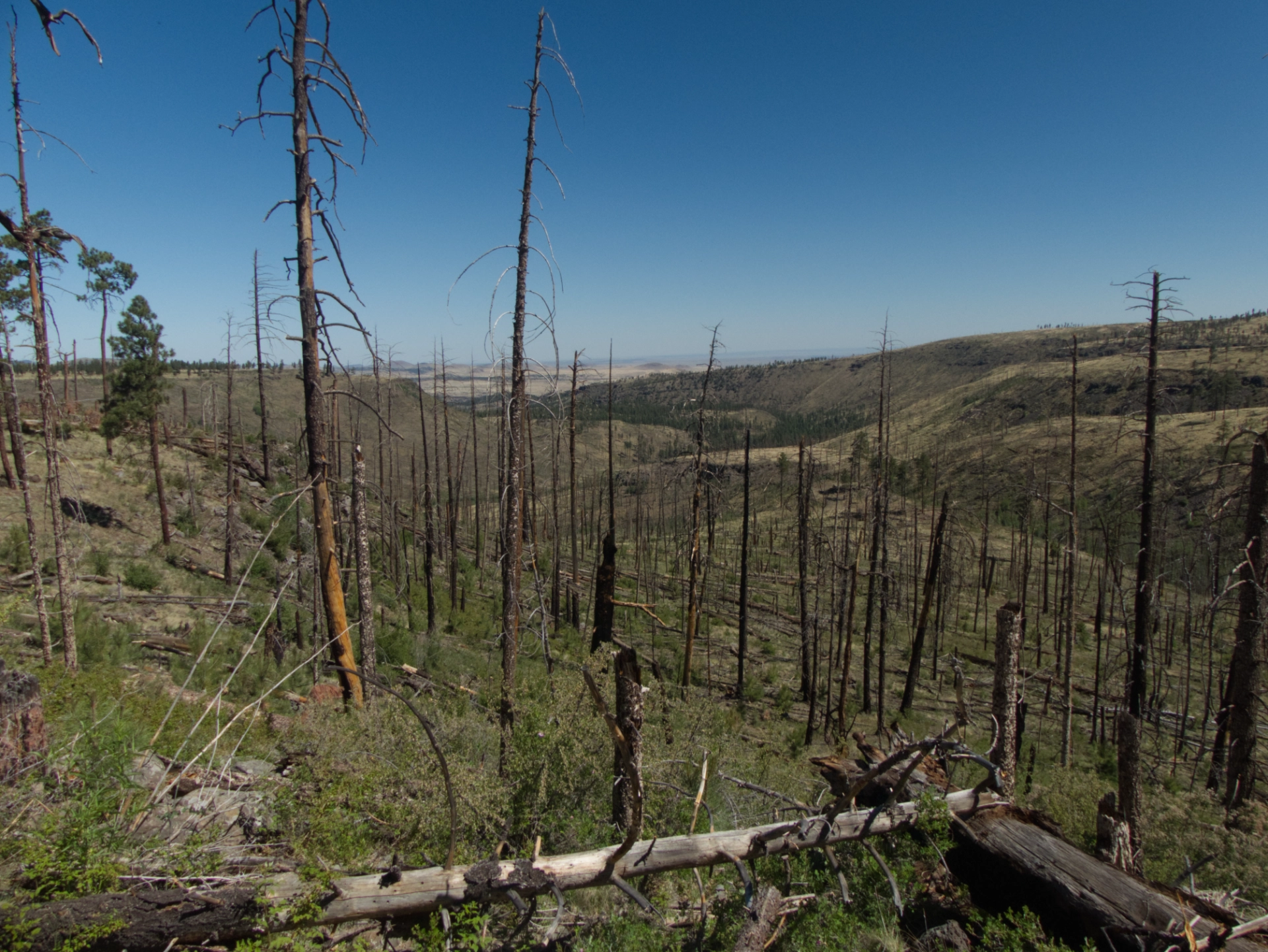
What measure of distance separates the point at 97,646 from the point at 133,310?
1921 cm

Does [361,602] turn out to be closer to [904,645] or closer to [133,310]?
[133,310]

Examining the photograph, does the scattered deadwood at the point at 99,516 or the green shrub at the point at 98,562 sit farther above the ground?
the scattered deadwood at the point at 99,516

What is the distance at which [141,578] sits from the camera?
18.1m

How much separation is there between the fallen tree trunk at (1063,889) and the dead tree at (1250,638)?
9.66 meters

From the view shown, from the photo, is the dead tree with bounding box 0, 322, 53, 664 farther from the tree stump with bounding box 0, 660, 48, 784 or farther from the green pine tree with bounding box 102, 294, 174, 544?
the green pine tree with bounding box 102, 294, 174, 544

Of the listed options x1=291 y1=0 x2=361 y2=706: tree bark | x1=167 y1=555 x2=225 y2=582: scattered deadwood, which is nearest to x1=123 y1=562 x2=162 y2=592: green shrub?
x1=167 y1=555 x2=225 y2=582: scattered deadwood

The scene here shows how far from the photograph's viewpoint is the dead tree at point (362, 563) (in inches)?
384

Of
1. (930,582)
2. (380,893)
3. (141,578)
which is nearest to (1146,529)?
(930,582)

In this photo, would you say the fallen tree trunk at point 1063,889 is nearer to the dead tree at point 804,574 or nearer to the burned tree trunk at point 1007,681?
the burned tree trunk at point 1007,681

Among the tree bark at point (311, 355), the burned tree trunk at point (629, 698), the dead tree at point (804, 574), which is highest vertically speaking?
the tree bark at point (311, 355)

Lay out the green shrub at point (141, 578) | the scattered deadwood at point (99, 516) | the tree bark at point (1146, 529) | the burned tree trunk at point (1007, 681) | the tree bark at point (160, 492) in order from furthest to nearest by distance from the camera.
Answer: the tree bark at point (160, 492) < the scattered deadwood at point (99, 516) < the green shrub at point (141, 578) < the tree bark at point (1146, 529) < the burned tree trunk at point (1007, 681)

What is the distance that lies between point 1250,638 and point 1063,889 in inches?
413

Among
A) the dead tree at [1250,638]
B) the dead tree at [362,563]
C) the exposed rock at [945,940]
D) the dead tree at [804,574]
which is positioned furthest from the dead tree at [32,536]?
the dead tree at [1250,638]

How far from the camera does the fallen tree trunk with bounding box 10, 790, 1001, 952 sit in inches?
120
